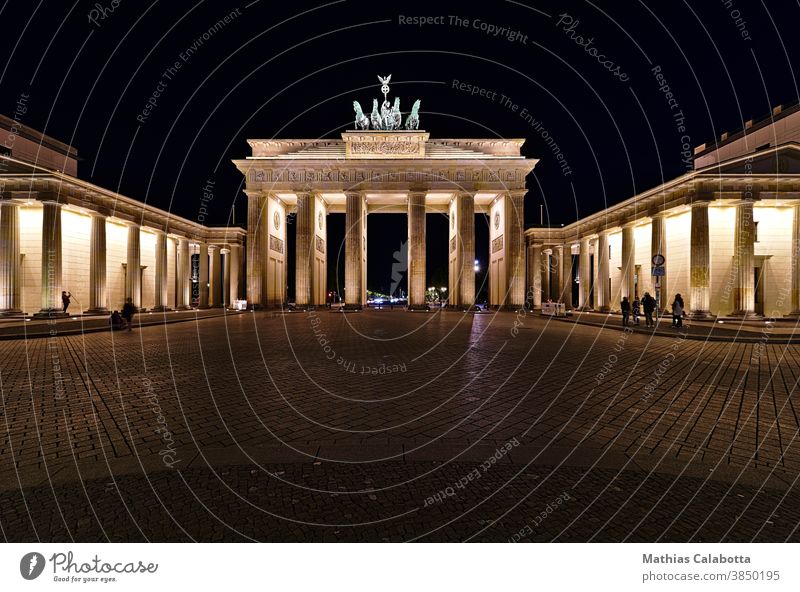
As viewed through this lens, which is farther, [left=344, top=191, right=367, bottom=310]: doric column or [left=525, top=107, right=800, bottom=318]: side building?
[left=344, top=191, right=367, bottom=310]: doric column

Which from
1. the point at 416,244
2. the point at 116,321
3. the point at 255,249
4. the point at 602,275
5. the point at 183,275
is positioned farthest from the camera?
the point at 183,275

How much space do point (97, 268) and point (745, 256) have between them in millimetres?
51283

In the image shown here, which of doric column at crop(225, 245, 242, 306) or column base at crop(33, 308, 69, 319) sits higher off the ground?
doric column at crop(225, 245, 242, 306)

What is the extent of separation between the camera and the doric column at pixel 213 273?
164 feet

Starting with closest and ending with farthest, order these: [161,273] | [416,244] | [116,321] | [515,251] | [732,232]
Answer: [116,321] < [732,232] < [161,273] < [515,251] < [416,244]

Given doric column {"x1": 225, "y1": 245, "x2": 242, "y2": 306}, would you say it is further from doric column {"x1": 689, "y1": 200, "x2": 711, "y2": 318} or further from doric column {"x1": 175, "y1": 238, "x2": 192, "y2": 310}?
doric column {"x1": 689, "y1": 200, "x2": 711, "y2": 318}

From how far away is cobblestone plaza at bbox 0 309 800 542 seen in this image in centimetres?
300

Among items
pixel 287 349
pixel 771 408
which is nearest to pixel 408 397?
pixel 771 408

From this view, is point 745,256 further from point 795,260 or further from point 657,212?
point 657,212

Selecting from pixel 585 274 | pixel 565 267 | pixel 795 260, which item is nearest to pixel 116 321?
pixel 795 260

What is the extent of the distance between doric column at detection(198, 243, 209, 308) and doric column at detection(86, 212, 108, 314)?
1551 centimetres

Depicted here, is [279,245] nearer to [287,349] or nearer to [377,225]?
[287,349]

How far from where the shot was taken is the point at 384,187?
138 ft

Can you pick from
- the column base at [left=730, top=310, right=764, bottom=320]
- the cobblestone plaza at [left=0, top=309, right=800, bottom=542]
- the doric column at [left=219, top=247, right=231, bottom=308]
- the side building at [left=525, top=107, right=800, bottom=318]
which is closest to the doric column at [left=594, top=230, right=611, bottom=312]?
the side building at [left=525, top=107, right=800, bottom=318]
